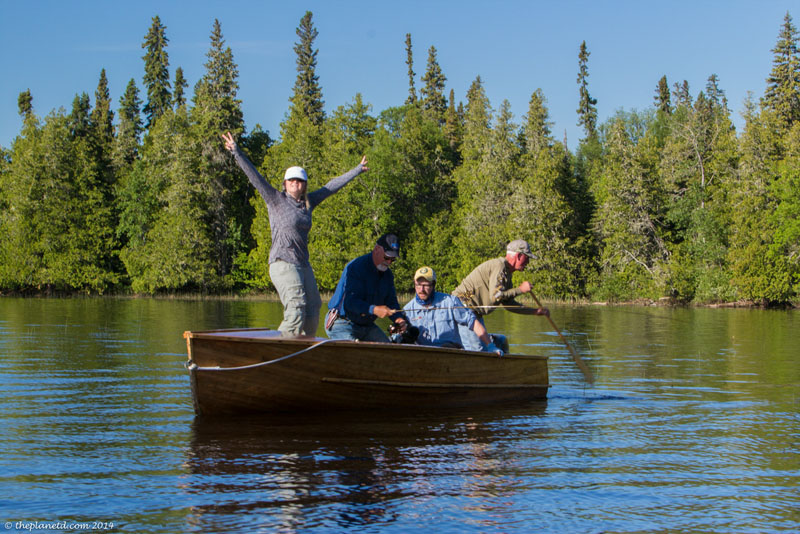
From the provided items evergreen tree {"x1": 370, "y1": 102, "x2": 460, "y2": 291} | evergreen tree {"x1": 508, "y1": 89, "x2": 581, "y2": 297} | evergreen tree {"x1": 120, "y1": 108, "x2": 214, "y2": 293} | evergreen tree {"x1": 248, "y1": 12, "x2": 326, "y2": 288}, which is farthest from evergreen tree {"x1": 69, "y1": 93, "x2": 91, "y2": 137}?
evergreen tree {"x1": 508, "y1": 89, "x2": 581, "y2": 297}

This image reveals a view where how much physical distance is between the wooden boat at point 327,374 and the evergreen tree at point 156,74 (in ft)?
194

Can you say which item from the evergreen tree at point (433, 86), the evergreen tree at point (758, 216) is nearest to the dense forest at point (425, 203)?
the evergreen tree at point (758, 216)

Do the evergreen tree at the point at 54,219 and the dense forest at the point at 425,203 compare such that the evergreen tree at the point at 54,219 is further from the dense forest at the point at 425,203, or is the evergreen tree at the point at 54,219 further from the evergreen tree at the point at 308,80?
the evergreen tree at the point at 308,80

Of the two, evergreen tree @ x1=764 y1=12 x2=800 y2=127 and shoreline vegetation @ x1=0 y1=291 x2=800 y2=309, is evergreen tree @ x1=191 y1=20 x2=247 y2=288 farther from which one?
evergreen tree @ x1=764 y1=12 x2=800 y2=127

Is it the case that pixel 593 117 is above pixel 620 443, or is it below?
above

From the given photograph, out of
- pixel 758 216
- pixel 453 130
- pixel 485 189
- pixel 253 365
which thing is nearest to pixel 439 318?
pixel 253 365

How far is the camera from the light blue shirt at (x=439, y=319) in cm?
930

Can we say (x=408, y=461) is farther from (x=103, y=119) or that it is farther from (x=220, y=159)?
(x=103, y=119)

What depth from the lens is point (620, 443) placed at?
743cm

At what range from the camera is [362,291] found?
27.9ft

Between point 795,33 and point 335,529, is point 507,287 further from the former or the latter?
point 795,33

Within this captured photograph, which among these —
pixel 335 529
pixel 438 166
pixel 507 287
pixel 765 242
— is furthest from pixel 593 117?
pixel 335 529

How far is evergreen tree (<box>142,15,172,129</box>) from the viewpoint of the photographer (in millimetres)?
64000

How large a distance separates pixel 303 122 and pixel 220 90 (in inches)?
232
